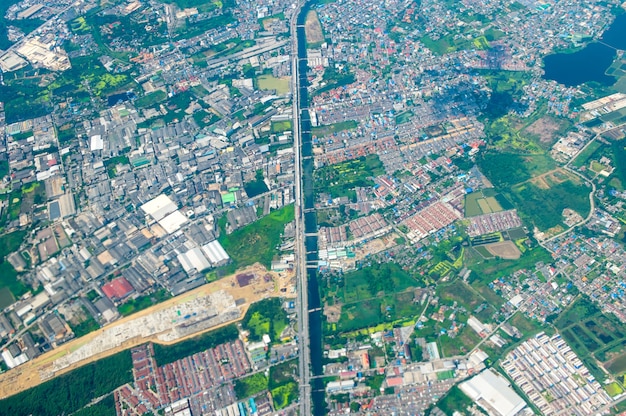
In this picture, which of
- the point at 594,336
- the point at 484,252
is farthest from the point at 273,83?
the point at 594,336

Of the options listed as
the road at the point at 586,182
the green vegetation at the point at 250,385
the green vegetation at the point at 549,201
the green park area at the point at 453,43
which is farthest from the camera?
the green park area at the point at 453,43

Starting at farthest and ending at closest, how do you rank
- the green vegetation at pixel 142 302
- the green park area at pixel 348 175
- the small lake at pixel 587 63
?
1. the small lake at pixel 587 63
2. the green park area at pixel 348 175
3. the green vegetation at pixel 142 302

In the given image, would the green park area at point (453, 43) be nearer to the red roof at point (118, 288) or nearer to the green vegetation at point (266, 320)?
the green vegetation at point (266, 320)

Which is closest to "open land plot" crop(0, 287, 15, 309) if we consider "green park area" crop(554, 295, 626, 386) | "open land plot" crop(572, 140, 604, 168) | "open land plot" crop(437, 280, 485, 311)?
"open land plot" crop(437, 280, 485, 311)

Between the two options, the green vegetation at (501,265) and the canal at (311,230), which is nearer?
the canal at (311,230)

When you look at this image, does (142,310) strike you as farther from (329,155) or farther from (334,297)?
(329,155)

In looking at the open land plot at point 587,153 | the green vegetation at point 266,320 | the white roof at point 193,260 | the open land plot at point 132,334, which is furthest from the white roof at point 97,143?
the open land plot at point 587,153

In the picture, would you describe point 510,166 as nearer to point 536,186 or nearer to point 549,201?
point 536,186
